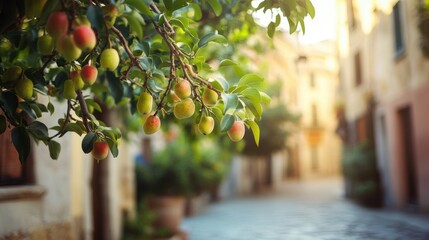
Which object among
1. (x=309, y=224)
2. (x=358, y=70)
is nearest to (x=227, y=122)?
(x=309, y=224)

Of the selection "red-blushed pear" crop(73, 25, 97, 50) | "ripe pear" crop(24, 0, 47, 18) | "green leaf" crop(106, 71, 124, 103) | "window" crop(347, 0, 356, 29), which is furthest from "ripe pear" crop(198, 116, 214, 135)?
"window" crop(347, 0, 356, 29)

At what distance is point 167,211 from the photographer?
949 cm

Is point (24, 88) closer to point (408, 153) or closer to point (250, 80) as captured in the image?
point (250, 80)

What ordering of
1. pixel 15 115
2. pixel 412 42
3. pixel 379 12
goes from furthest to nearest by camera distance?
1. pixel 379 12
2. pixel 412 42
3. pixel 15 115

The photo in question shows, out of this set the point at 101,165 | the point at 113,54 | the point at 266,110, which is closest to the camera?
the point at 113,54

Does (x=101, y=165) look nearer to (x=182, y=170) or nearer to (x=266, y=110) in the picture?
(x=182, y=170)

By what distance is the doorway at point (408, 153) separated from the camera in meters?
12.1

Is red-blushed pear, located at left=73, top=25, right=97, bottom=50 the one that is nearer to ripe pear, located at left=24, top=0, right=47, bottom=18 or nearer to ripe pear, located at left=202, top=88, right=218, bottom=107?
ripe pear, located at left=24, top=0, right=47, bottom=18

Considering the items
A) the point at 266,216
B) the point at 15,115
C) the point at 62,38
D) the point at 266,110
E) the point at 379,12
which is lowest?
the point at 266,216

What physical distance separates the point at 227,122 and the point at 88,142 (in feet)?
2.25

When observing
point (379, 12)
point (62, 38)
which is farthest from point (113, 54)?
point (379, 12)

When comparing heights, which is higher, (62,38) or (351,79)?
(351,79)

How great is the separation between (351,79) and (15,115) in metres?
16.8

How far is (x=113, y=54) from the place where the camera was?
72.2 inches
